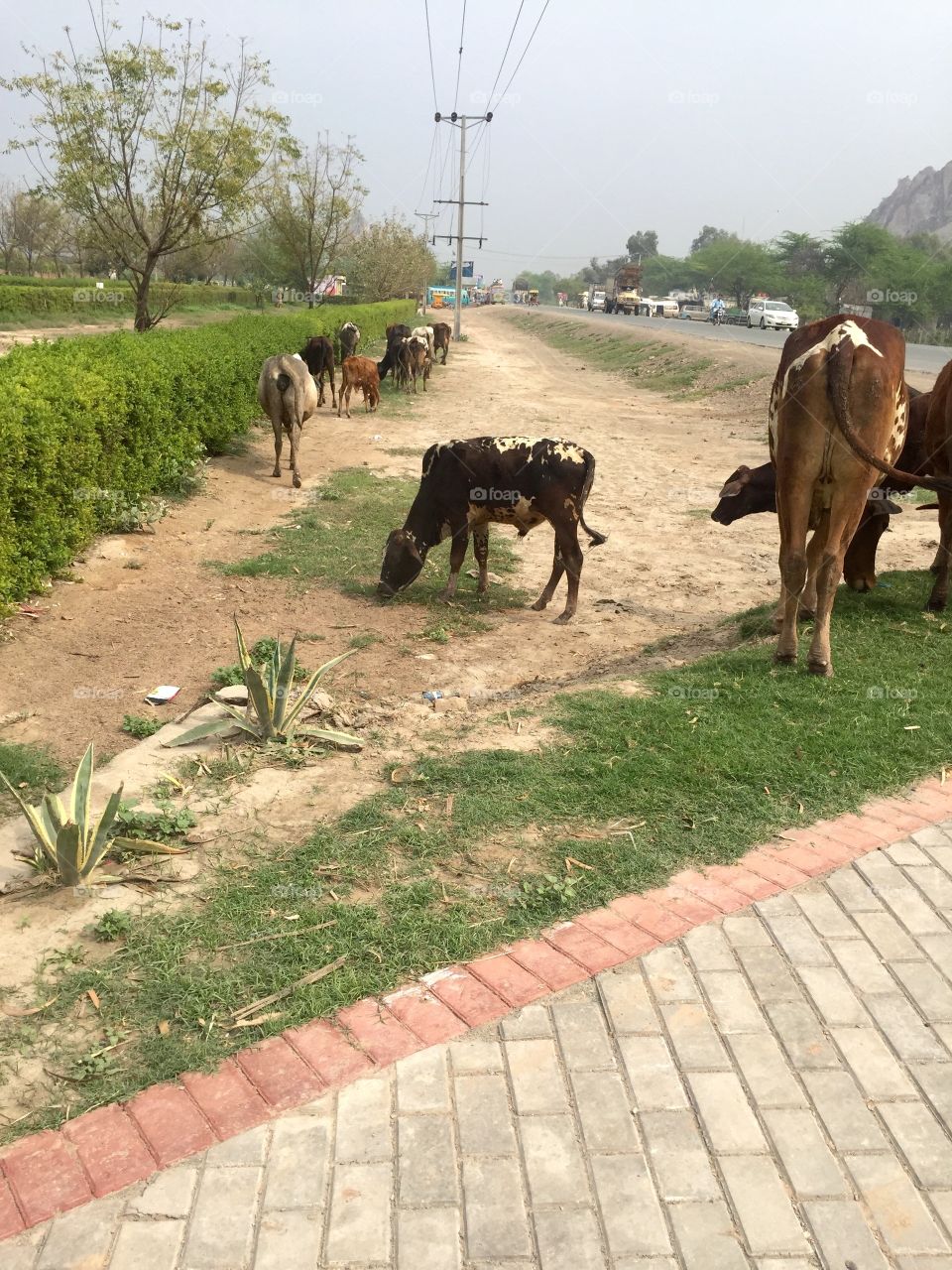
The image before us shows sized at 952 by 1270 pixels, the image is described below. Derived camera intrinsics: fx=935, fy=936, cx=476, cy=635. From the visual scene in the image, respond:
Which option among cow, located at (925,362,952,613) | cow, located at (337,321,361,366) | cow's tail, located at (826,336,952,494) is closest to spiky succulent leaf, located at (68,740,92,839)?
cow's tail, located at (826,336,952,494)

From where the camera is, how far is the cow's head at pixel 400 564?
789cm

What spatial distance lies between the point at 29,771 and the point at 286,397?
8547mm

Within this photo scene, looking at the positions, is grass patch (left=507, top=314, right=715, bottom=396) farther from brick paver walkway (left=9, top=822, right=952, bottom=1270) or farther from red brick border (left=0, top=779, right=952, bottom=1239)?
brick paver walkway (left=9, top=822, right=952, bottom=1270)

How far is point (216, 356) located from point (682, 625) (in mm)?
8201

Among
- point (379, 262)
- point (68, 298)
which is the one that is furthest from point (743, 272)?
point (68, 298)

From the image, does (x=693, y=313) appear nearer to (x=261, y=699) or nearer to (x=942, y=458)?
(x=942, y=458)

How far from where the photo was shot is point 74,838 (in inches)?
141

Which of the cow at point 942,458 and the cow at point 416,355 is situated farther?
the cow at point 416,355

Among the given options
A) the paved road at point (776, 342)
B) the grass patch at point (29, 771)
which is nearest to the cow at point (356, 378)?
the paved road at point (776, 342)

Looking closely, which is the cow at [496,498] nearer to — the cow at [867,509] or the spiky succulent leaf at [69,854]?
the cow at [867,509]

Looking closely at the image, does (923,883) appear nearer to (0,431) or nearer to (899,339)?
(899,339)

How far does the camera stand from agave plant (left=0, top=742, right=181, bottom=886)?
11.8ft

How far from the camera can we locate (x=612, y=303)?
68.1m

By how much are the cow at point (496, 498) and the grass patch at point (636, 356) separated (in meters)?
18.0
